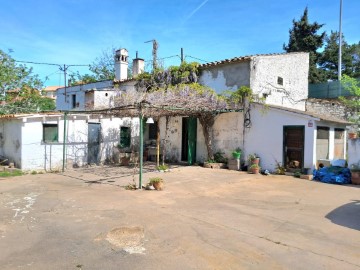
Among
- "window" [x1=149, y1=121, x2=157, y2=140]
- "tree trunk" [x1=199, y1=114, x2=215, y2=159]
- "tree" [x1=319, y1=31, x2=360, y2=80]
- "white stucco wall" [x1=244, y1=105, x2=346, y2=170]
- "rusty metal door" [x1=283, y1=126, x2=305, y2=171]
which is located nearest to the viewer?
"white stucco wall" [x1=244, y1=105, x2=346, y2=170]

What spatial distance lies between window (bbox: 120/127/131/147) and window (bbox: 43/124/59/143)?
A: 3.92m

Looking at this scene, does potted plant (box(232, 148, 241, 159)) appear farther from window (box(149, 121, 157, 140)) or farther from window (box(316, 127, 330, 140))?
window (box(149, 121, 157, 140))

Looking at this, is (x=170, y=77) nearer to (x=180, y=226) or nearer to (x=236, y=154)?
(x=236, y=154)

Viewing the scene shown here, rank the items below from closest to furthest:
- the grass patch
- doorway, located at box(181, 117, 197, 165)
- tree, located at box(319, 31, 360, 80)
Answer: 1. the grass patch
2. doorway, located at box(181, 117, 197, 165)
3. tree, located at box(319, 31, 360, 80)

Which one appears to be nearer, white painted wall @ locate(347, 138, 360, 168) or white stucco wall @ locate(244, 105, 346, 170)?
white painted wall @ locate(347, 138, 360, 168)

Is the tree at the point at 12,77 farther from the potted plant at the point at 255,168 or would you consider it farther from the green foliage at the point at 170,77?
the potted plant at the point at 255,168

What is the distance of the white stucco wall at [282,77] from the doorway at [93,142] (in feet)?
26.7

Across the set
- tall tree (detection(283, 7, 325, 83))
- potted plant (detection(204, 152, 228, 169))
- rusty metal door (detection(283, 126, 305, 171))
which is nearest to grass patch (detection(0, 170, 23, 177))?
potted plant (detection(204, 152, 228, 169))

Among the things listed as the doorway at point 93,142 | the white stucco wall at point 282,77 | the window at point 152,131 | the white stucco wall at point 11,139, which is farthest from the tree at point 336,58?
the white stucco wall at point 11,139

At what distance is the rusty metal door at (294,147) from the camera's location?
12.5m

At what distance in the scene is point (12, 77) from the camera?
22078 mm

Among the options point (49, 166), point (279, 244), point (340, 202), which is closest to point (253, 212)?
point (279, 244)

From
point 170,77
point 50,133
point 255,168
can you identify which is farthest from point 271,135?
point 50,133

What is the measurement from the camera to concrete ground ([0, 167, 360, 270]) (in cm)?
→ 428
